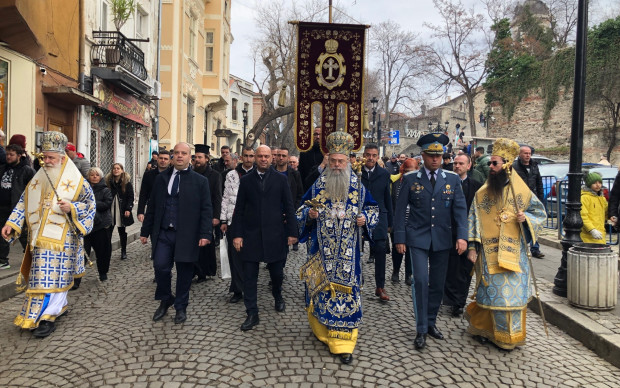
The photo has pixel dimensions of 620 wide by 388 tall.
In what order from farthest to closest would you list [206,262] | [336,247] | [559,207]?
[559,207]
[206,262]
[336,247]

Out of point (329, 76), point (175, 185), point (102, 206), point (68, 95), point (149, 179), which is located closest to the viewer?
point (175, 185)

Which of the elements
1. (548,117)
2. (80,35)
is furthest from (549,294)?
(548,117)

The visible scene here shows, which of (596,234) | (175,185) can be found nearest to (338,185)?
(175,185)

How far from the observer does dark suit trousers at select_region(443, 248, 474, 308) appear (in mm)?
5570

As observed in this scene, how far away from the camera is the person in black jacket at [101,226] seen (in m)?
6.48

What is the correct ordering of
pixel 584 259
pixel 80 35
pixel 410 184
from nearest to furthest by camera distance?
pixel 410 184, pixel 584 259, pixel 80 35

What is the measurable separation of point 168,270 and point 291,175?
364 centimetres

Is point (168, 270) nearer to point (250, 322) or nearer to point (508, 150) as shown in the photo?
point (250, 322)

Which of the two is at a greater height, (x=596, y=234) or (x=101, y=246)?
(x=596, y=234)

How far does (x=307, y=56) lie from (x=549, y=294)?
541 cm

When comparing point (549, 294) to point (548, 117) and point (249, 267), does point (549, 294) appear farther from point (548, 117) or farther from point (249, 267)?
point (548, 117)

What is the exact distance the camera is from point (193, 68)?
22469 mm

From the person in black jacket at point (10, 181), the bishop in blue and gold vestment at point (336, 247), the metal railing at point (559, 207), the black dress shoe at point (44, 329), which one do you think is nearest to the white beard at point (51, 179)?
the black dress shoe at point (44, 329)

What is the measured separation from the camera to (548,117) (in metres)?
29.0
